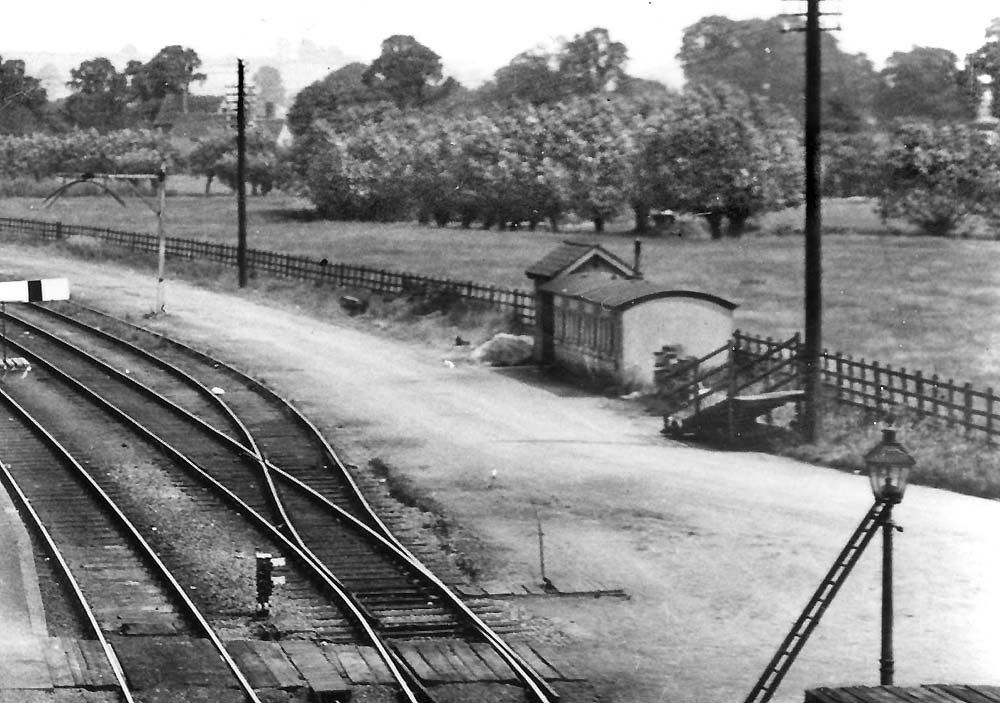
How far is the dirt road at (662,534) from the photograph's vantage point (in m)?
15.4

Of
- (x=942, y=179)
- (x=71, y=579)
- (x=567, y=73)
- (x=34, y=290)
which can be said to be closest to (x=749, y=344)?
(x=34, y=290)

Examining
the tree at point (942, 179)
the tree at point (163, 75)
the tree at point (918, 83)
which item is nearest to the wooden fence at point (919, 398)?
the tree at point (918, 83)

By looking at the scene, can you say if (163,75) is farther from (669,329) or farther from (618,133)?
(669,329)

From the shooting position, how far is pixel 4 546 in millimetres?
Result: 19531

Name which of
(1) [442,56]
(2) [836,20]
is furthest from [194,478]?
(1) [442,56]

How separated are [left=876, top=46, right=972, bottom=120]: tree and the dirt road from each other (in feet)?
32.1

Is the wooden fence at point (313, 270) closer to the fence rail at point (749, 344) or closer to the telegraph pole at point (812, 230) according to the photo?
the fence rail at point (749, 344)

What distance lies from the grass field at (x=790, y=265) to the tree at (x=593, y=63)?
22.9ft

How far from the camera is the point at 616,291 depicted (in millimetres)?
32094

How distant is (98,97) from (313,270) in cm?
6568

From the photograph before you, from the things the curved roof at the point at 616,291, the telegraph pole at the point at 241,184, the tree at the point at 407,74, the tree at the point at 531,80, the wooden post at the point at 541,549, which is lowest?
the wooden post at the point at 541,549

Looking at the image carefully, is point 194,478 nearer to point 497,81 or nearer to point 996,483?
point 996,483

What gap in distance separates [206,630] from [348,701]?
2801mm

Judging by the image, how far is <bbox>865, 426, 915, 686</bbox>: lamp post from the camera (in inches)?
496
